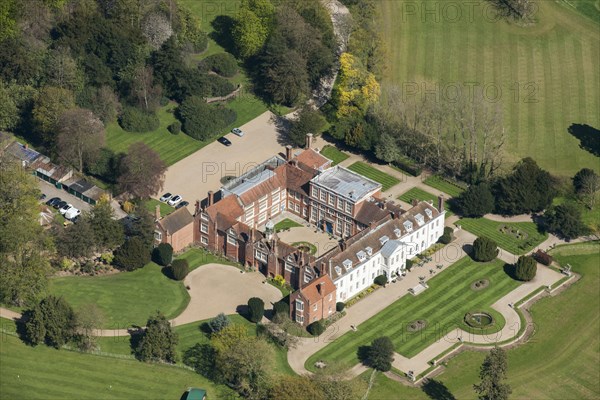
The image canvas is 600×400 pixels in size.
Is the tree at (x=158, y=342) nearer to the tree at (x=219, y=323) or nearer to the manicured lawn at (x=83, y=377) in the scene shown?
the manicured lawn at (x=83, y=377)

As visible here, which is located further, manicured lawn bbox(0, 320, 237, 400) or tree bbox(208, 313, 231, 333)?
tree bbox(208, 313, 231, 333)

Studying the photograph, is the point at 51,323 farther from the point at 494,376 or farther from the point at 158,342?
the point at 494,376

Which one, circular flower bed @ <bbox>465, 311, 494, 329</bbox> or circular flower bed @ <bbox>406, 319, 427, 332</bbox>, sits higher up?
circular flower bed @ <bbox>465, 311, 494, 329</bbox>

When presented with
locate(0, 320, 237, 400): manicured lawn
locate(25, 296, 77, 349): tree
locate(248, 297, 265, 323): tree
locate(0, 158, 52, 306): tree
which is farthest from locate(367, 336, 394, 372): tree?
locate(0, 158, 52, 306): tree

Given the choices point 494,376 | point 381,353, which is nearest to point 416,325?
point 381,353

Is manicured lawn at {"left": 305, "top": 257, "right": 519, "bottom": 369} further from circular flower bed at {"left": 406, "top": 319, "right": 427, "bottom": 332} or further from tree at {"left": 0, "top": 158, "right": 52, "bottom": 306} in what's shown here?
tree at {"left": 0, "top": 158, "right": 52, "bottom": 306}

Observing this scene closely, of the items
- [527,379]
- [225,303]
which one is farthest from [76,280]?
[527,379]

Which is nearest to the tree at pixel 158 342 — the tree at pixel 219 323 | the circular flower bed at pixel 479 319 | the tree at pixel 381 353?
the tree at pixel 219 323
